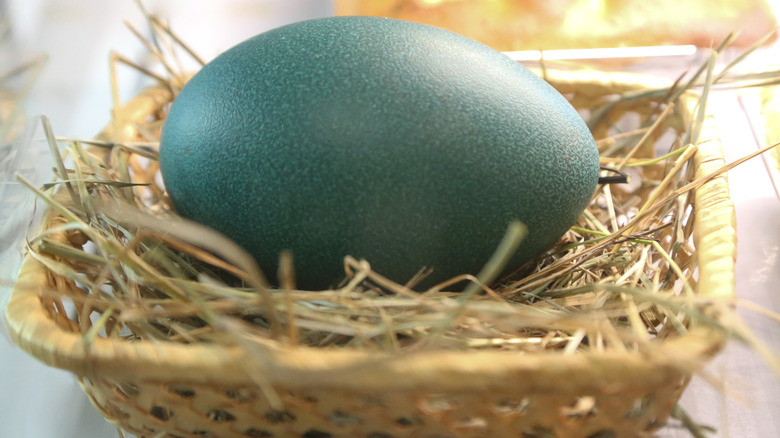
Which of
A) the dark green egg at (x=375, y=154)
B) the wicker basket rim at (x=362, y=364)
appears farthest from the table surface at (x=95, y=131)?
the dark green egg at (x=375, y=154)

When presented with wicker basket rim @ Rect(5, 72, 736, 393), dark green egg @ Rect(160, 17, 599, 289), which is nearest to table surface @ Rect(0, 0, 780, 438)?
wicker basket rim @ Rect(5, 72, 736, 393)

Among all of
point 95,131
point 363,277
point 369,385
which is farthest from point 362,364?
point 95,131

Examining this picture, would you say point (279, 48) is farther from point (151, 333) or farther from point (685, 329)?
point (685, 329)

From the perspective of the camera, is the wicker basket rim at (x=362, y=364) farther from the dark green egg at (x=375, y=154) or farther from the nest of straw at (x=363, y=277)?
the dark green egg at (x=375, y=154)

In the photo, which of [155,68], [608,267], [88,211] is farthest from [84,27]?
[608,267]

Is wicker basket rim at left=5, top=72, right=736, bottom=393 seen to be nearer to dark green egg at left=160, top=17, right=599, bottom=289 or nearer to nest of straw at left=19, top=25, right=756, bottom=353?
nest of straw at left=19, top=25, right=756, bottom=353

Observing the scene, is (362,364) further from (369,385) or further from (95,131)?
(95,131)

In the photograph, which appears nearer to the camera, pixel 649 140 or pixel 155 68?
pixel 649 140
